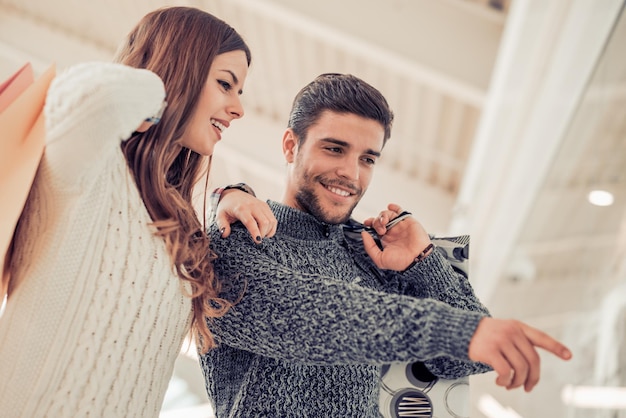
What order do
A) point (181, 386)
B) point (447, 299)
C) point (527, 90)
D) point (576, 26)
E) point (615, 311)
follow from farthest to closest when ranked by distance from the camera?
point (181, 386) < point (527, 90) < point (576, 26) < point (615, 311) < point (447, 299)

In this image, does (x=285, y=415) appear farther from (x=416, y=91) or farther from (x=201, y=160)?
(x=416, y=91)

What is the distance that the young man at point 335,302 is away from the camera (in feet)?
2.86

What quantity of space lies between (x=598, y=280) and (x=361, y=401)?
1.19 m

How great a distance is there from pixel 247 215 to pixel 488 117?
8.14ft

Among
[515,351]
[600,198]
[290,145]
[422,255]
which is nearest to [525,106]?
[600,198]

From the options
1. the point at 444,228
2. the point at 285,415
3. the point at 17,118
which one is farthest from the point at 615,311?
the point at 444,228

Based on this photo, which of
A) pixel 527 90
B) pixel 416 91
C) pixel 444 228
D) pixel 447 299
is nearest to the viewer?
pixel 447 299

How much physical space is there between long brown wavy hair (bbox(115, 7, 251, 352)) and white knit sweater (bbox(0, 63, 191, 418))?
3 cm

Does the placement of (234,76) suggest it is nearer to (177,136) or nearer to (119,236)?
(177,136)

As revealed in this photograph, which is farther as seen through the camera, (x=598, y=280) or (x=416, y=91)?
(x=416, y=91)

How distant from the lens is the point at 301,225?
1.30m

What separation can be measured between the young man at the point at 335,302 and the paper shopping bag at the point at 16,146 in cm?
33

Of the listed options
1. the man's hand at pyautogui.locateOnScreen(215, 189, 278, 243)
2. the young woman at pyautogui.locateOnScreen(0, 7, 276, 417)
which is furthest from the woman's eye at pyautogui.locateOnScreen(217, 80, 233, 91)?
the man's hand at pyautogui.locateOnScreen(215, 189, 278, 243)

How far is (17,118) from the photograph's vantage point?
0.89 m
